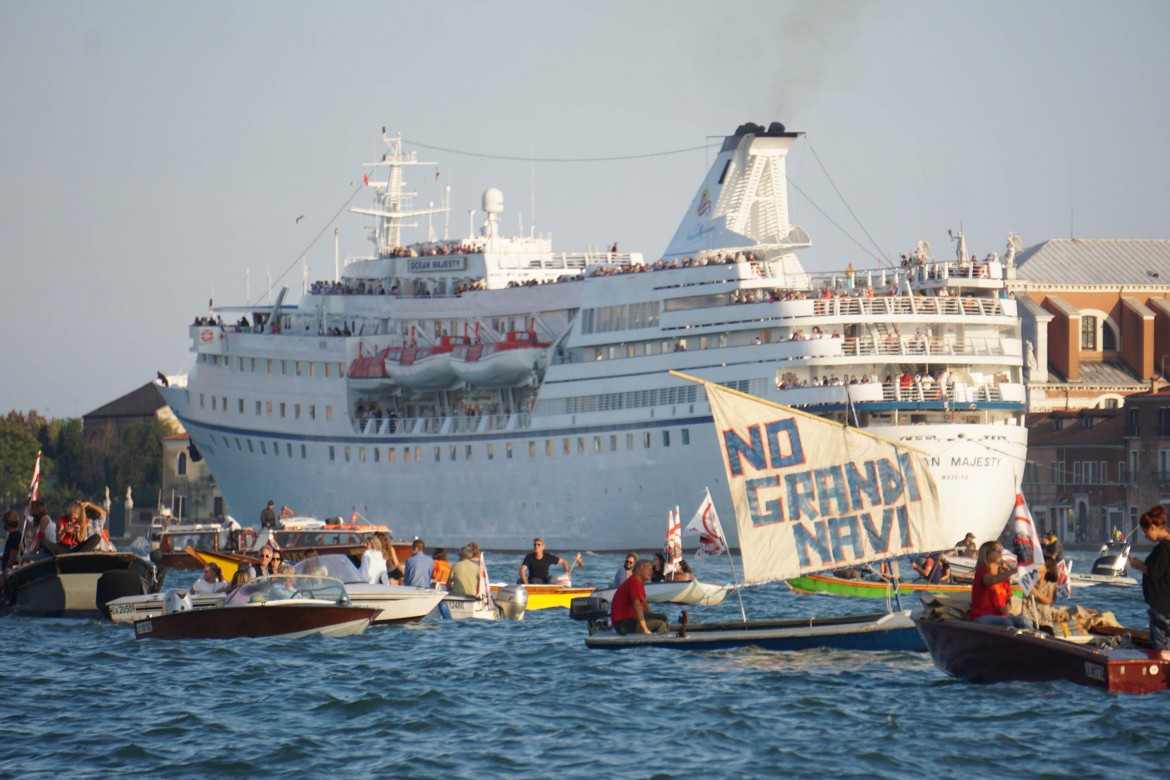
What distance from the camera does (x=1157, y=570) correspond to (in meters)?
22.5

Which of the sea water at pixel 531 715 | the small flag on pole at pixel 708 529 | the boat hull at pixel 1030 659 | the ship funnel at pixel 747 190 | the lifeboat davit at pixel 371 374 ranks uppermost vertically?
the ship funnel at pixel 747 190

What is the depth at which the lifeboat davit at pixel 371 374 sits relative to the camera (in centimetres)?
8338

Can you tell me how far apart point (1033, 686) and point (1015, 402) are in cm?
4527

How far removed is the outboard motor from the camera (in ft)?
101

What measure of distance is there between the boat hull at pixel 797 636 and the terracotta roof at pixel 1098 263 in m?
82.7

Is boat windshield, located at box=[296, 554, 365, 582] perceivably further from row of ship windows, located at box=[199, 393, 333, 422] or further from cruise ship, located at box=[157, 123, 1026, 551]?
row of ship windows, located at box=[199, 393, 333, 422]

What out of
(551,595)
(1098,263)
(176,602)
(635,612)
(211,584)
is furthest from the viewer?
(1098,263)

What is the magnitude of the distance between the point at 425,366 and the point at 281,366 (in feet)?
35.0

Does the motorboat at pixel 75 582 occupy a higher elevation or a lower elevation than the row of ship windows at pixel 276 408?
lower

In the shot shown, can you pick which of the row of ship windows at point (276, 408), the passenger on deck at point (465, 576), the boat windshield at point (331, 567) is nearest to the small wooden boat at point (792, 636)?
the boat windshield at point (331, 567)

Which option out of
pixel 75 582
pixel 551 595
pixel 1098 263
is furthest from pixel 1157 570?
pixel 1098 263

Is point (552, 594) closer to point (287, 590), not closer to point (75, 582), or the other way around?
point (75, 582)

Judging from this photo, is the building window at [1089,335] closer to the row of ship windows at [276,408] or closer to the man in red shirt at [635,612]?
the row of ship windows at [276,408]

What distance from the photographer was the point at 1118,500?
9281 cm
